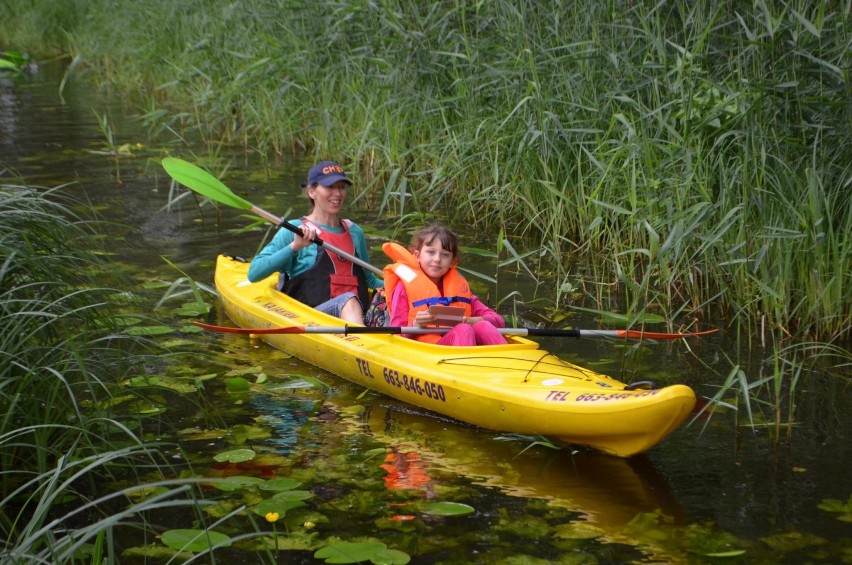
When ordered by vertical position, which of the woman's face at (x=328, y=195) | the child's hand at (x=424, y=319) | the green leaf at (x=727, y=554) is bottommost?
the green leaf at (x=727, y=554)

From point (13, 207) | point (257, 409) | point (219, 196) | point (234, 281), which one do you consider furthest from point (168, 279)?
point (13, 207)

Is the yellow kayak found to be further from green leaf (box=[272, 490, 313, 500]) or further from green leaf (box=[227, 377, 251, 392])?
green leaf (box=[272, 490, 313, 500])

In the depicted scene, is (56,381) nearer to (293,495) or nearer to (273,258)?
(293,495)

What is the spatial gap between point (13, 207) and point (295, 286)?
7.06 feet

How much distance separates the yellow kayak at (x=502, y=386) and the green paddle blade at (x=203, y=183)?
600 mm

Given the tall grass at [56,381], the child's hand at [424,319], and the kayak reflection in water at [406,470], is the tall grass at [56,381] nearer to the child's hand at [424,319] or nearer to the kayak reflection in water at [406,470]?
the kayak reflection in water at [406,470]

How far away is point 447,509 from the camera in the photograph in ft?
12.1

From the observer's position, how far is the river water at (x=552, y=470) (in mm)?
3496

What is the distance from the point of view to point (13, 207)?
3887 mm

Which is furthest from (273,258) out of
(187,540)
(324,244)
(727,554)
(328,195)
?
(727,554)

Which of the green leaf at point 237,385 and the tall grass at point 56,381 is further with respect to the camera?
the green leaf at point 237,385

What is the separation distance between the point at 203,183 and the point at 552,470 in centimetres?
263

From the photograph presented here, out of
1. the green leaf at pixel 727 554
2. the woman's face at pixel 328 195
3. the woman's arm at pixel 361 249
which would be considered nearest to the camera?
the green leaf at pixel 727 554

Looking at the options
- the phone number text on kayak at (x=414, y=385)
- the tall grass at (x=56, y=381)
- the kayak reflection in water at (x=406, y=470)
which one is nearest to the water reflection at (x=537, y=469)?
the kayak reflection in water at (x=406, y=470)
